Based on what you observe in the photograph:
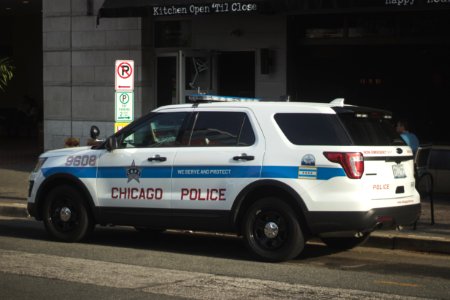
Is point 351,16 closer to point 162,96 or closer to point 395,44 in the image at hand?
point 395,44

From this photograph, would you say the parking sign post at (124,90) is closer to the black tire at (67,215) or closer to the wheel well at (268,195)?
the black tire at (67,215)

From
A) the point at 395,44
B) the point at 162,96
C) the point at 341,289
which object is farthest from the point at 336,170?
the point at 162,96

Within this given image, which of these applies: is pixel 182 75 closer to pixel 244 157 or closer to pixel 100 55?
pixel 100 55

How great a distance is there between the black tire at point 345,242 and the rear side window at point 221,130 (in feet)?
6.40

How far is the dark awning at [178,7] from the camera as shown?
16.9m

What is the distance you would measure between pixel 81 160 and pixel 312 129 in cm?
329

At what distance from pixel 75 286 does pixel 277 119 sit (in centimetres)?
321

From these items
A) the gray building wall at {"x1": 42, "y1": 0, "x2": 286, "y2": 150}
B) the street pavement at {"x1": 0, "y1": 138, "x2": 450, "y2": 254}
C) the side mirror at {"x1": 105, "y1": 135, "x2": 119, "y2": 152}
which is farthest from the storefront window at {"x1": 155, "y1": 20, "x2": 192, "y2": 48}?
the side mirror at {"x1": 105, "y1": 135, "x2": 119, "y2": 152}

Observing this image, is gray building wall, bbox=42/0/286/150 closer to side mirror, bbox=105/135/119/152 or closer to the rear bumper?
side mirror, bbox=105/135/119/152

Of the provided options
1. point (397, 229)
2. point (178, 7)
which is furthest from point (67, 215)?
point (178, 7)

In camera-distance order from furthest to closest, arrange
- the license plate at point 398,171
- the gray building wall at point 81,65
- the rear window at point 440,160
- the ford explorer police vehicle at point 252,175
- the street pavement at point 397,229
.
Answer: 1. the gray building wall at point 81,65
2. the rear window at point 440,160
3. the street pavement at point 397,229
4. the license plate at point 398,171
5. the ford explorer police vehicle at point 252,175

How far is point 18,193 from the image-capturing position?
55.6 feet

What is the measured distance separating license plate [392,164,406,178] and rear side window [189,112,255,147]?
1.70 meters

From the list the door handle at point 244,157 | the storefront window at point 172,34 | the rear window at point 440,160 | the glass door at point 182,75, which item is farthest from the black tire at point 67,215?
the storefront window at point 172,34
